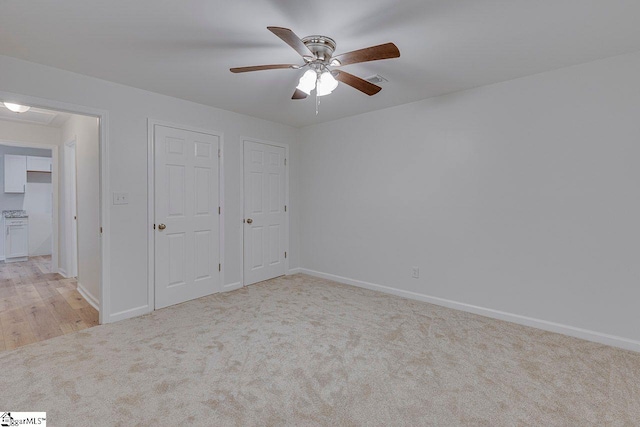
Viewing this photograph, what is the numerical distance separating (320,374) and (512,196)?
8.05 feet

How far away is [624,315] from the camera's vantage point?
2.48 metres

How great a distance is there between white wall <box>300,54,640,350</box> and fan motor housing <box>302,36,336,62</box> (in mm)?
1788

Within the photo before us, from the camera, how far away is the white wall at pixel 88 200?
3.38m

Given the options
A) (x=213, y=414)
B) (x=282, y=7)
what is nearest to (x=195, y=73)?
(x=282, y=7)

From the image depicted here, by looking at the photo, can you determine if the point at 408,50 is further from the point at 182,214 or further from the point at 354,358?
the point at 182,214

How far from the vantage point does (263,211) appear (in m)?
4.46

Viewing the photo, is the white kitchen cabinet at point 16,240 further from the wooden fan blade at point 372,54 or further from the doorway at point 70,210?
the wooden fan blade at point 372,54

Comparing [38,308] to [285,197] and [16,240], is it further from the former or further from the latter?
[16,240]

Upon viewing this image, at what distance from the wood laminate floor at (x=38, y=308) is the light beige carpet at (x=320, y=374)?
321mm

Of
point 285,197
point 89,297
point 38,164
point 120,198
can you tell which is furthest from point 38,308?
point 38,164

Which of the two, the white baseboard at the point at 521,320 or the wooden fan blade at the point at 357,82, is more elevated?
the wooden fan blade at the point at 357,82

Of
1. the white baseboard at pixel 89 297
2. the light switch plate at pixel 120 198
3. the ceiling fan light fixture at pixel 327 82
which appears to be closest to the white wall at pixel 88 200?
the white baseboard at pixel 89 297

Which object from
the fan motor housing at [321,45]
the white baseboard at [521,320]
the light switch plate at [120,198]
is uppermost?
the fan motor housing at [321,45]

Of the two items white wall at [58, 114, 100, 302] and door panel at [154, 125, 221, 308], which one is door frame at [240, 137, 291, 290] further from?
white wall at [58, 114, 100, 302]
